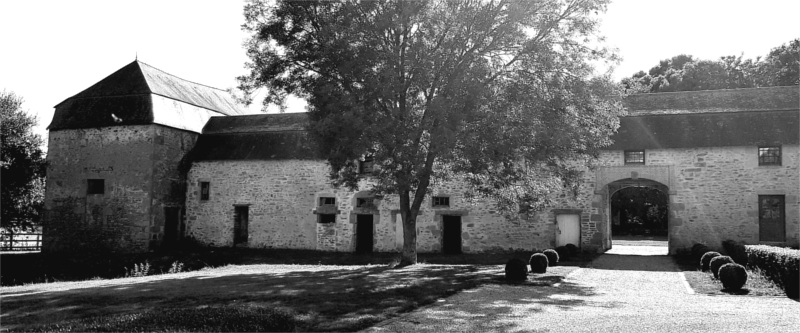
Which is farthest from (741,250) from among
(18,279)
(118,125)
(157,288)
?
(118,125)

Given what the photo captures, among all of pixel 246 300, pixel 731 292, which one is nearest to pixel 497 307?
pixel 246 300

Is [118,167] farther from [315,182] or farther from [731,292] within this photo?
[731,292]

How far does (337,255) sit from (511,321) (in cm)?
1459

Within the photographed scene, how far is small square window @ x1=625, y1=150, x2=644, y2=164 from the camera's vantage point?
70.0 ft

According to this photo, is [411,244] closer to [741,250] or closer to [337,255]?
[337,255]

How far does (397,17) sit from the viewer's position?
547 inches

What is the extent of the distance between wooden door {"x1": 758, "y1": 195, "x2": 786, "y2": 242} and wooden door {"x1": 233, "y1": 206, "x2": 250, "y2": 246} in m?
19.7

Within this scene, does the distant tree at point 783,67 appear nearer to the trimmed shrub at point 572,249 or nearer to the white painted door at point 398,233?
the trimmed shrub at point 572,249

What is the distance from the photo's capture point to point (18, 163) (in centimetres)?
2675

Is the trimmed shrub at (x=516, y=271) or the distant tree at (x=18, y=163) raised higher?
the distant tree at (x=18, y=163)

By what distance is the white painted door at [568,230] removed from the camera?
21.7 m

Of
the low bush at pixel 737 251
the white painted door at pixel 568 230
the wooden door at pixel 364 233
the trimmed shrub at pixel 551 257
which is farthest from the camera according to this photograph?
the wooden door at pixel 364 233

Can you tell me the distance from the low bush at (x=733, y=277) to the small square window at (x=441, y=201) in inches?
485

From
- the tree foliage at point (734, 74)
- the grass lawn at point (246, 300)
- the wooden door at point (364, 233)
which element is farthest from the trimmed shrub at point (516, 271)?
the tree foliage at point (734, 74)
